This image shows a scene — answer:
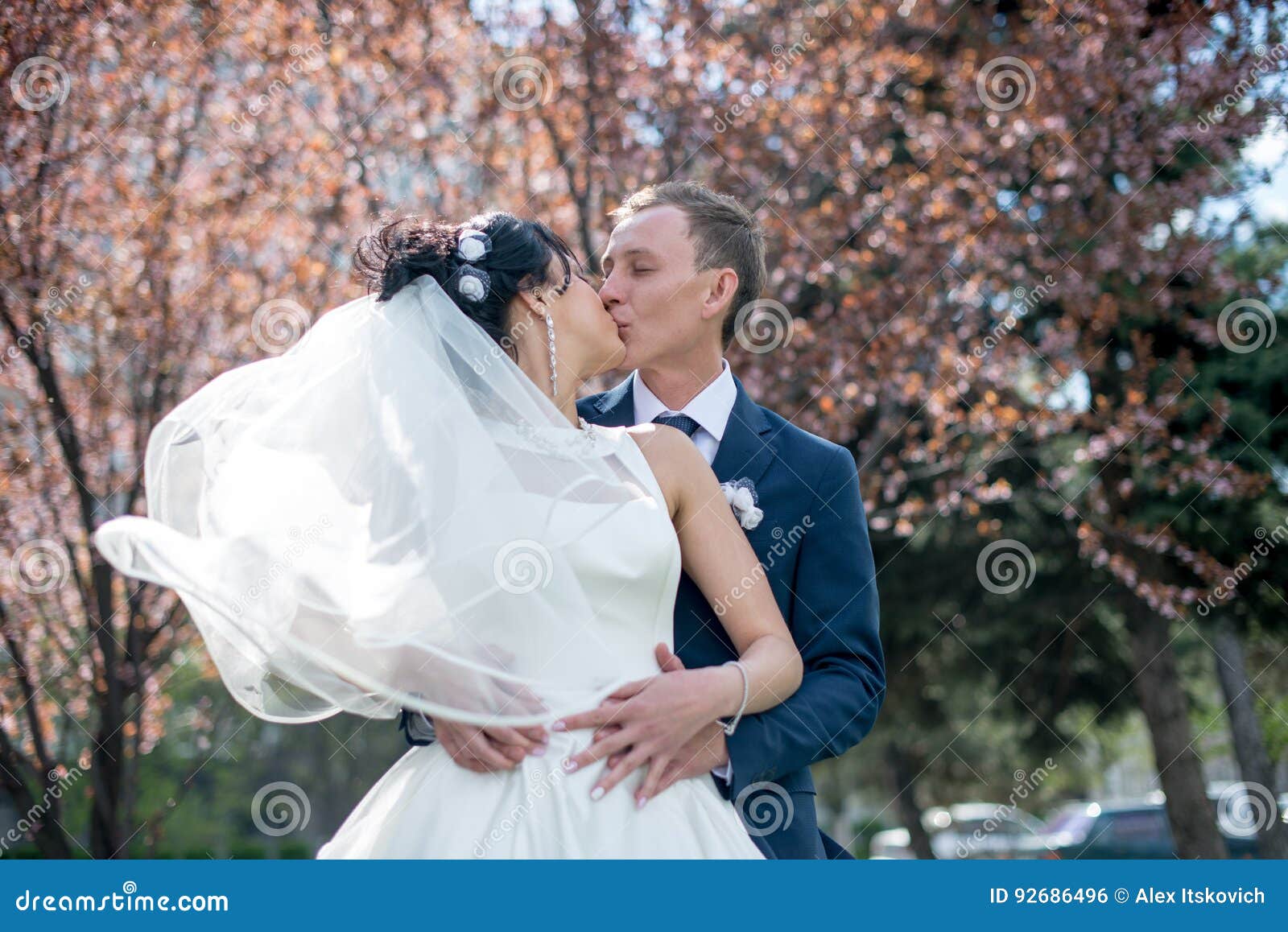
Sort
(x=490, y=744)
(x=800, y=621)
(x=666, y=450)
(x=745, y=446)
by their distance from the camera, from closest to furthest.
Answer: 1. (x=490, y=744)
2. (x=666, y=450)
3. (x=800, y=621)
4. (x=745, y=446)

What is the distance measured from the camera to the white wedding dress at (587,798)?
2.48 meters

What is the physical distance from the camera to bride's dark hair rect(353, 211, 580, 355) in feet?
9.34

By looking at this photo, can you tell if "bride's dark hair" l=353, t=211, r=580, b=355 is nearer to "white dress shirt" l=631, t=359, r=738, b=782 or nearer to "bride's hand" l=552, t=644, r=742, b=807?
"white dress shirt" l=631, t=359, r=738, b=782

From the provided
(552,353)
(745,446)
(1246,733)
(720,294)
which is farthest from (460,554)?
(1246,733)

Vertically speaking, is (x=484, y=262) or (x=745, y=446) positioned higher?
(x=484, y=262)

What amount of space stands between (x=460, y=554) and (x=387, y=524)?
15 centimetres

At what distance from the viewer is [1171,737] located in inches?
421

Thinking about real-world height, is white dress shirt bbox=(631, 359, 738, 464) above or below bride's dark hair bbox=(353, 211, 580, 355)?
below

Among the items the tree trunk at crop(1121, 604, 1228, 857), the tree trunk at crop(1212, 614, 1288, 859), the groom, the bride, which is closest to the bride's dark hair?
the bride

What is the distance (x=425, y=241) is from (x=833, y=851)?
1842mm

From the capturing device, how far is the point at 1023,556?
11688 mm

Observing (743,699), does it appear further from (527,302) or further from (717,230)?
(717,230)

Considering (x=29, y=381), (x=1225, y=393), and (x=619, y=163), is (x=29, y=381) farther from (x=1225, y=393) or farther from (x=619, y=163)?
(x=1225, y=393)
